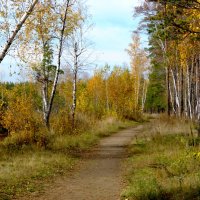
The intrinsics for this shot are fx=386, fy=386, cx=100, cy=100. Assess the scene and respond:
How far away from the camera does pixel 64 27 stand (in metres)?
19.4

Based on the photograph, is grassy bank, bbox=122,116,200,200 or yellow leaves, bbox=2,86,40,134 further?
yellow leaves, bbox=2,86,40,134

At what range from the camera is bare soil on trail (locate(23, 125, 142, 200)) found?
9469mm

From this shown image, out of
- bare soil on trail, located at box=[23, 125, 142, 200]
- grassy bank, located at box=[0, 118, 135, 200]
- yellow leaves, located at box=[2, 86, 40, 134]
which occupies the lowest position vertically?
bare soil on trail, located at box=[23, 125, 142, 200]

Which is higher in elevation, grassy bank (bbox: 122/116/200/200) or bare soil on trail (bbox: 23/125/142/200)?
grassy bank (bbox: 122/116/200/200)

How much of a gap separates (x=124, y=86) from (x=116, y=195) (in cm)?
3107

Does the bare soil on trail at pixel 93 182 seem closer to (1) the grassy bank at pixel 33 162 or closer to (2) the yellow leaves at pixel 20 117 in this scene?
(1) the grassy bank at pixel 33 162

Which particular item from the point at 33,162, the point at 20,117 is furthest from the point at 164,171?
the point at 20,117

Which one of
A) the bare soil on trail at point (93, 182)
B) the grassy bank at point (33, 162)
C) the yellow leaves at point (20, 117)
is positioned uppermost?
the yellow leaves at point (20, 117)

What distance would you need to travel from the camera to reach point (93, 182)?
36.2 feet

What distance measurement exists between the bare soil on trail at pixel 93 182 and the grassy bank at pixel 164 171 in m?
0.43

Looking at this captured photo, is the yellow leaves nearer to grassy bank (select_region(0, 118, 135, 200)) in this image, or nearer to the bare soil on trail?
grassy bank (select_region(0, 118, 135, 200))

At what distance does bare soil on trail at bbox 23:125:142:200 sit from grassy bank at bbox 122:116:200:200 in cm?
43

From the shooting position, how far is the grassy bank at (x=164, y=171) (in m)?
8.35

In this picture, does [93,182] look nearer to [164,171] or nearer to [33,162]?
[164,171]
